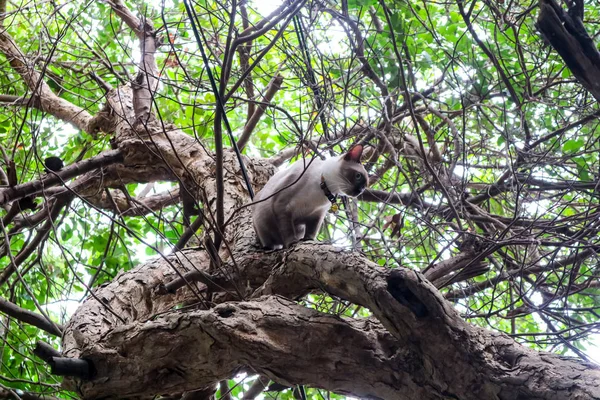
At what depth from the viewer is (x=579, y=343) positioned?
447 centimetres

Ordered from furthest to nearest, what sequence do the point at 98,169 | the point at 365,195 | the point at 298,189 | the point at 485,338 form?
1. the point at 365,195
2. the point at 98,169
3. the point at 298,189
4. the point at 485,338

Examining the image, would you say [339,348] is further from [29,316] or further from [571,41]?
[29,316]

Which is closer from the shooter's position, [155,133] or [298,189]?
[298,189]

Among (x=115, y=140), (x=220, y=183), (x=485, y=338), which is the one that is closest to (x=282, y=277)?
(x=220, y=183)

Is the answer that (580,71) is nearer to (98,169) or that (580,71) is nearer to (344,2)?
(344,2)

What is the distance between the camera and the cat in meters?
4.19

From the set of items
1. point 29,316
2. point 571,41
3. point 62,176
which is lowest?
point 29,316

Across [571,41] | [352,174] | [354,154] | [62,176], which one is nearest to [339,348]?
[571,41]

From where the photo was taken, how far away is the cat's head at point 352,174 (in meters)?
4.33

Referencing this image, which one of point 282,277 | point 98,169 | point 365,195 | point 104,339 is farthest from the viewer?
point 365,195

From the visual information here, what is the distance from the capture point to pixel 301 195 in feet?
14.0

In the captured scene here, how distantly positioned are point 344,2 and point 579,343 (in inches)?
125

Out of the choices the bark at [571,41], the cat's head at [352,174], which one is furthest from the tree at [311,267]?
the cat's head at [352,174]

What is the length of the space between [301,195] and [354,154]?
0.53 m
